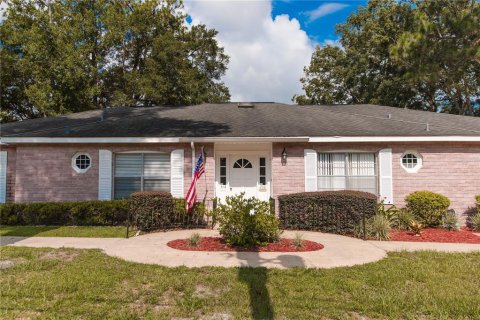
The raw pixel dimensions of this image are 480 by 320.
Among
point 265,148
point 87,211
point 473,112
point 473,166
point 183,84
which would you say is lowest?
point 87,211

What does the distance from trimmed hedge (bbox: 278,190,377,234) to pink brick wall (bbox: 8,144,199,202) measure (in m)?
3.12

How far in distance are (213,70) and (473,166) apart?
1960 centimetres

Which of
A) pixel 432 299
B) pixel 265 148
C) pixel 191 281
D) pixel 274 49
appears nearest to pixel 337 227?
pixel 265 148

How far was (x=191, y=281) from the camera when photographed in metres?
4.70

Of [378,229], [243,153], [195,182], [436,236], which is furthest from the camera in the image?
[243,153]

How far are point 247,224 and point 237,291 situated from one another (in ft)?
8.03

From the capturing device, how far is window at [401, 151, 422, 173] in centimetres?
1041

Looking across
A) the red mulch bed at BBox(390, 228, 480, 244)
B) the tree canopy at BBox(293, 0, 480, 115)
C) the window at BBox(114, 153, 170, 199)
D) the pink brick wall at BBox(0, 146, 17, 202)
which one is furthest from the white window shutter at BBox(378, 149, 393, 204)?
the pink brick wall at BBox(0, 146, 17, 202)

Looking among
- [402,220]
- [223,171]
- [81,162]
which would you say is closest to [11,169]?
[81,162]

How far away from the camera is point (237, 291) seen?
4.38 metres

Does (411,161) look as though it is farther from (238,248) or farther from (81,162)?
(81,162)

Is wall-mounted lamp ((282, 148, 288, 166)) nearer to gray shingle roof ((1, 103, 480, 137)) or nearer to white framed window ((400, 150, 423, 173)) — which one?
gray shingle roof ((1, 103, 480, 137))

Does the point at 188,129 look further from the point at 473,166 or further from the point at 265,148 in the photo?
the point at 473,166

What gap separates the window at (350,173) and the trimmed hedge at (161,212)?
13.4 ft
